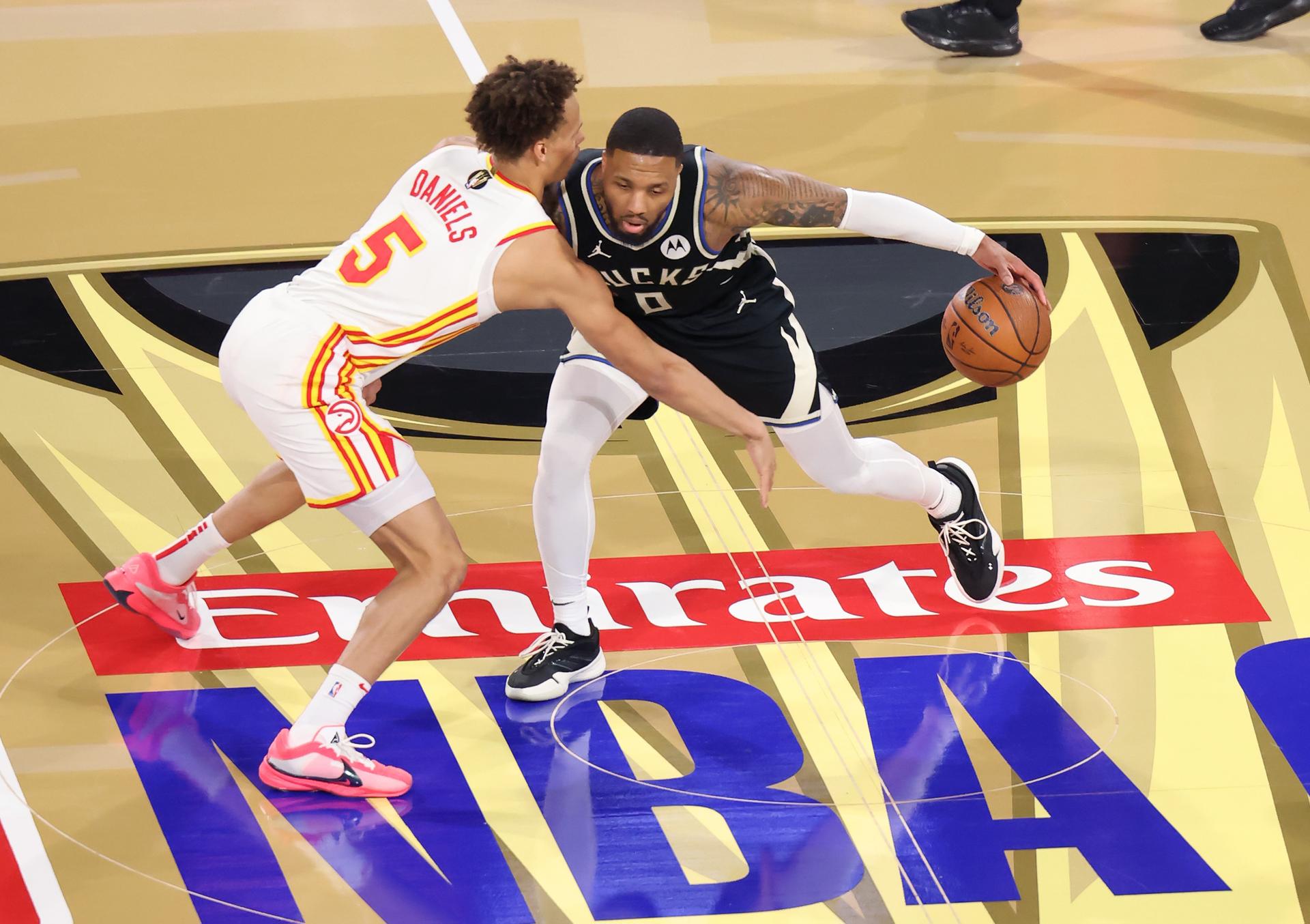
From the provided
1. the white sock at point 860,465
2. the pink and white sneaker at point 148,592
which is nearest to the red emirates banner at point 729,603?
the pink and white sneaker at point 148,592

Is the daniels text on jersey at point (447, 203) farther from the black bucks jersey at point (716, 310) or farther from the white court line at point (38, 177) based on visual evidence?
the white court line at point (38, 177)

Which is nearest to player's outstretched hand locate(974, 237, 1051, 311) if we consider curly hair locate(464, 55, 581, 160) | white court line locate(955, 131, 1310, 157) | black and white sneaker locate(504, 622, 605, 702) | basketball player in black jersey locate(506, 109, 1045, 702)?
basketball player in black jersey locate(506, 109, 1045, 702)

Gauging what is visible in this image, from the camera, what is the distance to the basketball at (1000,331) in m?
4.79

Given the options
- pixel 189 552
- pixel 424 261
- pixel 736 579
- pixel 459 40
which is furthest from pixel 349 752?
pixel 459 40

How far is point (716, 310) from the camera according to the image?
14.9 ft

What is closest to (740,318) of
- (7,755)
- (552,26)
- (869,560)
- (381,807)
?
(869,560)

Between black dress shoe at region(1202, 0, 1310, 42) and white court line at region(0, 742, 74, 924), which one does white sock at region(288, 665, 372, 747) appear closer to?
white court line at region(0, 742, 74, 924)

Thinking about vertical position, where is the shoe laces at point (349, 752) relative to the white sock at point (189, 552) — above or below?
below

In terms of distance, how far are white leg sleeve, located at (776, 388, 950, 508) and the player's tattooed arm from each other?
602 mm

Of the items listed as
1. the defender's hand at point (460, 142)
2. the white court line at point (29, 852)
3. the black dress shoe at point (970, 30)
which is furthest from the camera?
the black dress shoe at point (970, 30)

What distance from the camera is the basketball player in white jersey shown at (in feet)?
12.6

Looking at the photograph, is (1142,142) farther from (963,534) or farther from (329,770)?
(329,770)

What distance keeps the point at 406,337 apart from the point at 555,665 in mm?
1176

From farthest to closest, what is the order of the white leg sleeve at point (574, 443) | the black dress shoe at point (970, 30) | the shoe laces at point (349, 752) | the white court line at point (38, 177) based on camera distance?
the black dress shoe at point (970, 30)
the white court line at point (38, 177)
the white leg sleeve at point (574, 443)
the shoe laces at point (349, 752)
